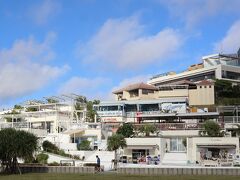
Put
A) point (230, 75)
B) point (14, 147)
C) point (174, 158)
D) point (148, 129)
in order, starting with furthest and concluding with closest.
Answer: point (230, 75), point (148, 129), point (174, 158), point (14, 147)

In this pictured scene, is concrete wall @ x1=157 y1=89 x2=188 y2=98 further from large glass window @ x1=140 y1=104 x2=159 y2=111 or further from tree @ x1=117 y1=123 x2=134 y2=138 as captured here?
tree @ x1=117 y1=123 x2=134 y2=138

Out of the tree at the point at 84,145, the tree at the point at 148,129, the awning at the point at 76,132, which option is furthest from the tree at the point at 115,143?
the awning at the point at 76,132

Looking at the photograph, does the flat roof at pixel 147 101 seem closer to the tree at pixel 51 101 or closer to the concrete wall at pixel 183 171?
the tree at pixel 51 101

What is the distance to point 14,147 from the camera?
3541cm

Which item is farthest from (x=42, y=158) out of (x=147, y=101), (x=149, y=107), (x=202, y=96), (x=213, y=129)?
(x=202, y=96)

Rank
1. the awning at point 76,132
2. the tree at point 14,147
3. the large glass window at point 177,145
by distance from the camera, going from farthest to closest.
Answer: the awning at point 76,132 < the large glass window at point 177,145 < the tree at point 14,147

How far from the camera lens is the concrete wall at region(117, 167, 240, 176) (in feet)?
104

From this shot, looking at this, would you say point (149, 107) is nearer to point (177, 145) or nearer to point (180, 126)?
point (180, 126)

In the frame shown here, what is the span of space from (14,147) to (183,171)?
13957mm

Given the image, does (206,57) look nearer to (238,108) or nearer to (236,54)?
(236,54)

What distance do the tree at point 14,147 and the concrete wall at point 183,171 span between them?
794 centimetres

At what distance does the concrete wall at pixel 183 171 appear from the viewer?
104 feet

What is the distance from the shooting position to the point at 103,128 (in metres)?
62.9

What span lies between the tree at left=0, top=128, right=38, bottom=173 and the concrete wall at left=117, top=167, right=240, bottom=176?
313 inches
